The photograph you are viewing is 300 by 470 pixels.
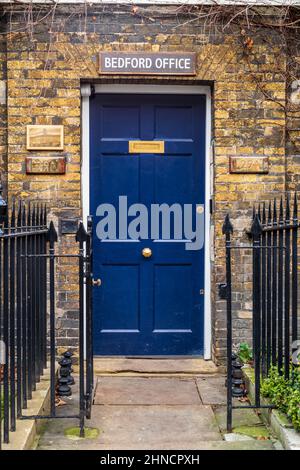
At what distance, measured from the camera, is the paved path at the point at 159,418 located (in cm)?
422

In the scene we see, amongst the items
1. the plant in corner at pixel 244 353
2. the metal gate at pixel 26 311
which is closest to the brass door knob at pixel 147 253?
the plant in corner at pixel 244 353

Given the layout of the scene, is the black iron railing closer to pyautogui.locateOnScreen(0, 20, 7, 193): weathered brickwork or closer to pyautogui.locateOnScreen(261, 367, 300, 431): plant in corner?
pyautogui.locateOnScreen(261, 367, 300, 431): plant in corner

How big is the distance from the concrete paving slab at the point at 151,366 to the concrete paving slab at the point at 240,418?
3.17ft

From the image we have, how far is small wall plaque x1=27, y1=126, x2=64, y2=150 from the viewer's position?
587cm

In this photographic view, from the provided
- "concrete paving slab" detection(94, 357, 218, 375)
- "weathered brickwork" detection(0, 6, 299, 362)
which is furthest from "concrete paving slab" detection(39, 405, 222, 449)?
"weathered brickwork" detection(0, 6, 299, 362)

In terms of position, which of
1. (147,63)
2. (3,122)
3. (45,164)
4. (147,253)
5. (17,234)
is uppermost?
(147,63)

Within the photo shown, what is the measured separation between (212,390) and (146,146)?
8.02 feet

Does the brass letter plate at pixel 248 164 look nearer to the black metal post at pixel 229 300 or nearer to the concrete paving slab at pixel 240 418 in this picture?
the black metal post at pixel 229 300

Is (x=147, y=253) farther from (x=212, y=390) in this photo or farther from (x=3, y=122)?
(x=3, y=122)

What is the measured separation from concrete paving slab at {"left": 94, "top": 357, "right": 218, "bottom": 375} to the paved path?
75 millimetres

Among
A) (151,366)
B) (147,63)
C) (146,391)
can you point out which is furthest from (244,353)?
(147,63)

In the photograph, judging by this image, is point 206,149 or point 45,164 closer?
point 45,164

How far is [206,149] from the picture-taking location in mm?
6188

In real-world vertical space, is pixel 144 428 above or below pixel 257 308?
below
